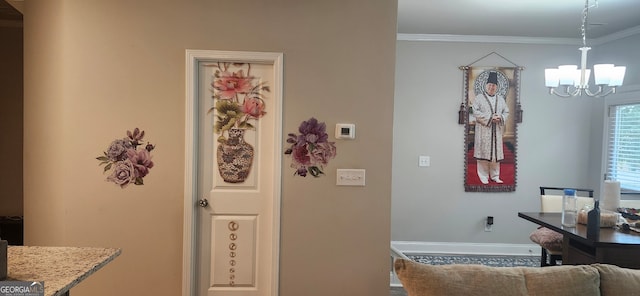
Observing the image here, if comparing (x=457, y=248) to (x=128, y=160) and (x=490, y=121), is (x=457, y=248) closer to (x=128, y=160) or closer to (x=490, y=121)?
(x=490, y=121)

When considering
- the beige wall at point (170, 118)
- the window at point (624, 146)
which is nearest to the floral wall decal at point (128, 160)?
the beige wall at point (170, 118)

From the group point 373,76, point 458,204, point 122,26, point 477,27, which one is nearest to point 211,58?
point 122,26

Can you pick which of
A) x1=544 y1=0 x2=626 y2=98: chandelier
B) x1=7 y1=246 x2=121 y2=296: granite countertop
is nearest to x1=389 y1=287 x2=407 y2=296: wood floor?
x1=544 y1=0 x2=626 y2=98: chandelier

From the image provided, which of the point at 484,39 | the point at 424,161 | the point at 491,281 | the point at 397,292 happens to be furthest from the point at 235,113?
the point at 484,39

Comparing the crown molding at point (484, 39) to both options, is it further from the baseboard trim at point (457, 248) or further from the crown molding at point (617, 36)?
the baseboard trim at point (457, 248)

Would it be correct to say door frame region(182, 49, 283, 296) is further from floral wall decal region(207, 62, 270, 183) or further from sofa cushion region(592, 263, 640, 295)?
sofa cushion region(592, 263, 640, 295)

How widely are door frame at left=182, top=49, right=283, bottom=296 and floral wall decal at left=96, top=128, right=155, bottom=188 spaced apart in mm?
288

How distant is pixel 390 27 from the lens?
2.73 meters

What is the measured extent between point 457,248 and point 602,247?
219cm

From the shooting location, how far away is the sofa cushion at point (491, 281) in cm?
157

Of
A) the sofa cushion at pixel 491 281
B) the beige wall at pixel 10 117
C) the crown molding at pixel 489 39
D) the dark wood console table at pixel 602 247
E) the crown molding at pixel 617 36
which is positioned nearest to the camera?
the sofa cushion at pixel 491 281

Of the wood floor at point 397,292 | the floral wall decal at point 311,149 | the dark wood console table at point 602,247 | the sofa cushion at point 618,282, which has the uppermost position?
the floral wall decal at point 311,149

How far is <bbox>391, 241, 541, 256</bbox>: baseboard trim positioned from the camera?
461 cm

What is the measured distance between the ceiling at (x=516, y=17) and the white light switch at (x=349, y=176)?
1.68 meters
